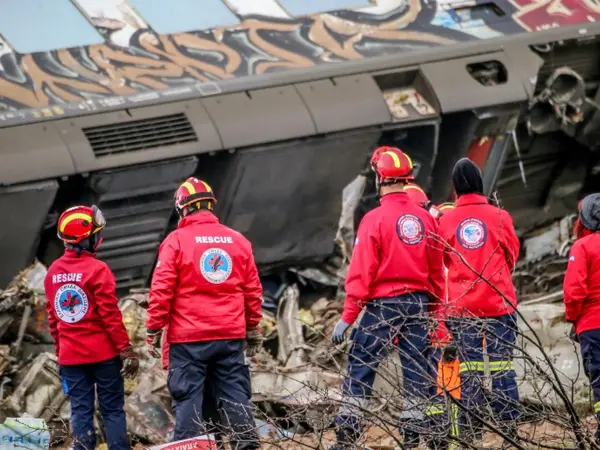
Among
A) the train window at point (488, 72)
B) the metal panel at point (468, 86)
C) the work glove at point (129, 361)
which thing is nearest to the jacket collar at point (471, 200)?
the work glove at point (129, 361)

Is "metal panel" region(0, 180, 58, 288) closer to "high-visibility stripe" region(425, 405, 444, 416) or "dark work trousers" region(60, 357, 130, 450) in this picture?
"dark work trousers" region(60, 357, 130, 450)

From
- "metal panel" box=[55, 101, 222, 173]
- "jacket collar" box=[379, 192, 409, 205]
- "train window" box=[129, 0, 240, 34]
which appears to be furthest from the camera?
"train window" box=[129, 0, 240, 34]

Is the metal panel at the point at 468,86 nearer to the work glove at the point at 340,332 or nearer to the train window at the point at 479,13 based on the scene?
the train window at the point at 479,13

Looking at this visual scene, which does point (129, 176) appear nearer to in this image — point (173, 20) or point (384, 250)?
point (173, 20)

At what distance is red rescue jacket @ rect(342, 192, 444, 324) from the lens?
7492 millimetres

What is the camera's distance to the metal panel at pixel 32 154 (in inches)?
389

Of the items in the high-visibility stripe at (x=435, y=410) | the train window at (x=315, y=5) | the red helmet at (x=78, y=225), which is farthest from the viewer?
the train window at (x=315, y=5)

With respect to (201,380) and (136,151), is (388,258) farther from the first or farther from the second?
(136,151)

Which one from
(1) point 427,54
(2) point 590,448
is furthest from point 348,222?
(2) point 590,448

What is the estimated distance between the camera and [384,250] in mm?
7555

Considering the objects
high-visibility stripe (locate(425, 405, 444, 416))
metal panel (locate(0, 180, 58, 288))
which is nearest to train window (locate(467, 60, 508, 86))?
metal panel (locate(0, 180, 58, 288))

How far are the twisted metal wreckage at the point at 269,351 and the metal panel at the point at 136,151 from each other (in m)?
0.83

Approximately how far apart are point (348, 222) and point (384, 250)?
367 cm

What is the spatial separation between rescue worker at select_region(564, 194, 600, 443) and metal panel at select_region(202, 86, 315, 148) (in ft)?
10.6
